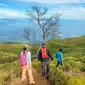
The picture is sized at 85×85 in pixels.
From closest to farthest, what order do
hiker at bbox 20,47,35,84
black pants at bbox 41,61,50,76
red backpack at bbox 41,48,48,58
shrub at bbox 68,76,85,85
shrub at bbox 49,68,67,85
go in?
1. shrub at bbox 68,76,85,85
2. shrub at bbox 49,68,67,85
3. hiker at bbox 20,47,35,84
4. red backpack at bbox 41,48,48,58
5. black pants at bbox 41,61,50,76

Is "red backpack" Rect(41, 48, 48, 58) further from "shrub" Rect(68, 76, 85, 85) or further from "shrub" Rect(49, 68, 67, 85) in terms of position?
"shrub" Rect(68, 76, 85, 85)

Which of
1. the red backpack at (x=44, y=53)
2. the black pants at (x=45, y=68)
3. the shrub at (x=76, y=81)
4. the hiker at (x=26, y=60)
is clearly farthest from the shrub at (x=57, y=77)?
the hiker at (x=26, y=60)

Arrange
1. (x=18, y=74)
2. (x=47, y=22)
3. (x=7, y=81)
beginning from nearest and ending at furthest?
1. (x=7, y=81)
2. (x=18, y=74)
3. (x=47, y=22)

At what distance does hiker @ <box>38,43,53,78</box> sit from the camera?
2033cm

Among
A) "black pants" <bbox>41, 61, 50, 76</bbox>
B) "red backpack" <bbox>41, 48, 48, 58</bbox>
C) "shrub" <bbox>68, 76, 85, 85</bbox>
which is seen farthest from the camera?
"black pants" <bbox>41, 61, 50, 76</bbox>

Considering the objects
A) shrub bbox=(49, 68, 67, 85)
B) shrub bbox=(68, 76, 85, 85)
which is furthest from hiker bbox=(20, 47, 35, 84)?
shrub bbox=(68, 76, 85, 85)

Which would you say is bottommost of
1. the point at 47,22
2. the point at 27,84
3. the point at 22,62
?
the point at 27,84

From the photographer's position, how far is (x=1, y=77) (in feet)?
71.5

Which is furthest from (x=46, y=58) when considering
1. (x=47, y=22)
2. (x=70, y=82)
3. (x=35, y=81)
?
(x=47, y=22)

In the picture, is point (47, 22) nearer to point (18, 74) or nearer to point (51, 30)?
point (51, 30)

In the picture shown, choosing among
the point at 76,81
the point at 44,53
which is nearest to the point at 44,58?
the point at 44,53

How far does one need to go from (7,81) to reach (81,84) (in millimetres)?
5142

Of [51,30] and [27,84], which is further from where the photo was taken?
[51,30]

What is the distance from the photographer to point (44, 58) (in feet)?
67.2
